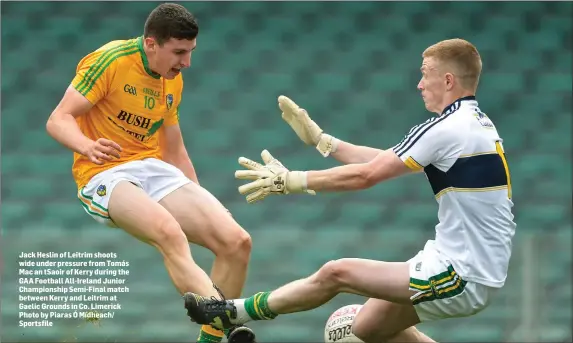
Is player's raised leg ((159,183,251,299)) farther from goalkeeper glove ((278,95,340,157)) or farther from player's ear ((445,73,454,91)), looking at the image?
player's ear ((445,73,454,91))

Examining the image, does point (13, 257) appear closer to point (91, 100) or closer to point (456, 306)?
point (91, 100)

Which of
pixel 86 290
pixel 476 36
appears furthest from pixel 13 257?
pixel 476 36

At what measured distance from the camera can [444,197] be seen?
5.31m

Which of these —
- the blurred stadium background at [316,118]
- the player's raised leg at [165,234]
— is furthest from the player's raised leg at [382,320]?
the blurred stadium background at [316,118]

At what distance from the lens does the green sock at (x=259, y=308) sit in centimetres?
555

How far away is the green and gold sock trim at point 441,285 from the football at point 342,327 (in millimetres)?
934

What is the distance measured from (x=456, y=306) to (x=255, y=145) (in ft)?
15.1

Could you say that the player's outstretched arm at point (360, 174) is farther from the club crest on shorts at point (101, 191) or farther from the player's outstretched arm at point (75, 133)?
the club crest on shorts at point (101, 191)

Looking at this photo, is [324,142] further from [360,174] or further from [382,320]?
[382,320]

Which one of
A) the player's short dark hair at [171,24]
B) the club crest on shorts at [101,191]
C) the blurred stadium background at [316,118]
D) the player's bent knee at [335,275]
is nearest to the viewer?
the player's bent knee at [335,275]

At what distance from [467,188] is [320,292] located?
82 centimetres

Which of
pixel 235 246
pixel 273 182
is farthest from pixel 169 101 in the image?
pixel 273 182

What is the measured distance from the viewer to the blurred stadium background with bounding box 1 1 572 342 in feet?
29.3

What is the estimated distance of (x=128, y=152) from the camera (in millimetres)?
6422
